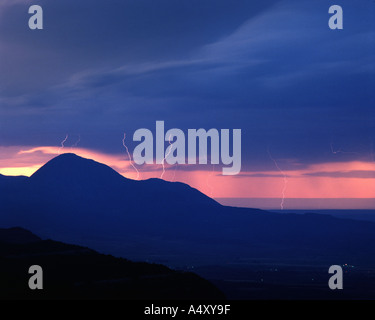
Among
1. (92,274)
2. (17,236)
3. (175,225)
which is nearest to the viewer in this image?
(92,274)

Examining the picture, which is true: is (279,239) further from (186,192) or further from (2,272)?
(2,272)

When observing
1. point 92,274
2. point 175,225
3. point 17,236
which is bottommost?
point 92,274

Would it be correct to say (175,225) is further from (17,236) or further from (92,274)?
(92,274)

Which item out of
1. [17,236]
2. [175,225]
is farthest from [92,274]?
[175,225]

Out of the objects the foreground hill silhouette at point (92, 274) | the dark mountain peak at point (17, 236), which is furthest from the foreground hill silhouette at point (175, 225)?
the foreground hill silhouette at point (92, 274)

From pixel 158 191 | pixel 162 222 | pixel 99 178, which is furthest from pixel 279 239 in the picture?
pixel 99 178

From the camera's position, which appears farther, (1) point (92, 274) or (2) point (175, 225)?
(2) point (175, 225)

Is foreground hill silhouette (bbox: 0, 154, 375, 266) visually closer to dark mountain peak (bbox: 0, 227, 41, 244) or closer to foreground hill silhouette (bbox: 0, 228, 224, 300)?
dark mountain peak (bbox: 0, 227, 41, 244)

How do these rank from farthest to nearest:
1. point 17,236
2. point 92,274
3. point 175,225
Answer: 1. point 175,225
2. point 17,236
3. point 92,274
